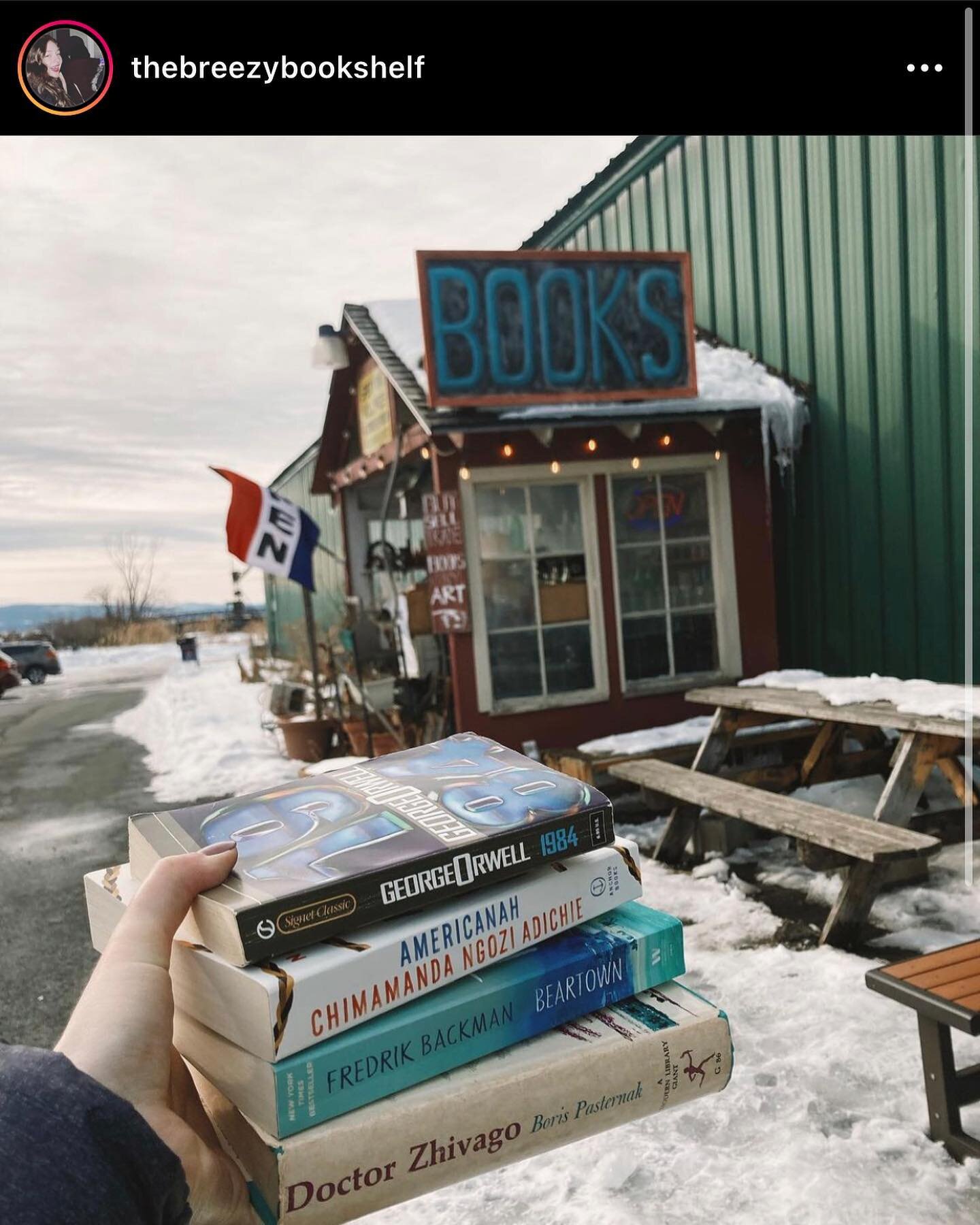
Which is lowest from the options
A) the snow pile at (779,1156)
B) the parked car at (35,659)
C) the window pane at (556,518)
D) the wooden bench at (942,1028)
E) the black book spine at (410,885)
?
the parked car at (35,659)

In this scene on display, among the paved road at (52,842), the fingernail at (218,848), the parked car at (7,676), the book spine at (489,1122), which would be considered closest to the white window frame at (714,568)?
the paved road at (52,842)

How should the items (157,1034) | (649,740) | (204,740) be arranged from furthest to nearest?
(204,740), (649,740), (157,1034)

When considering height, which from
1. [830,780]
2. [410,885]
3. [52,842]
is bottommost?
[52,842]

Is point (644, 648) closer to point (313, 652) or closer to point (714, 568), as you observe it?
point (714, 568)

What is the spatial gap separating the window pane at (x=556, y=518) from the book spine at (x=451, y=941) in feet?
17.9

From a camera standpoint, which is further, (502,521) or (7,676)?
(7,676)

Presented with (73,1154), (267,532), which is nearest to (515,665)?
(267,532)

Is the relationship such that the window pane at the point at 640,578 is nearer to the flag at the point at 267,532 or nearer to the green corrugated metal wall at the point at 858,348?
the green corrugated metal wall at the point at 858,348

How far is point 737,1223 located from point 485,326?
508 centimetres

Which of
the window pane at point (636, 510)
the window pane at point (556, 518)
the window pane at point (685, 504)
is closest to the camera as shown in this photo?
the window pane at point (556, 518)

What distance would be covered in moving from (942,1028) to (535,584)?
14.5 feet

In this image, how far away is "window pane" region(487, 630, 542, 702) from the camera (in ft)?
21.5

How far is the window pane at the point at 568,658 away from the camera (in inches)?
262

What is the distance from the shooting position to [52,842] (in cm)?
635
